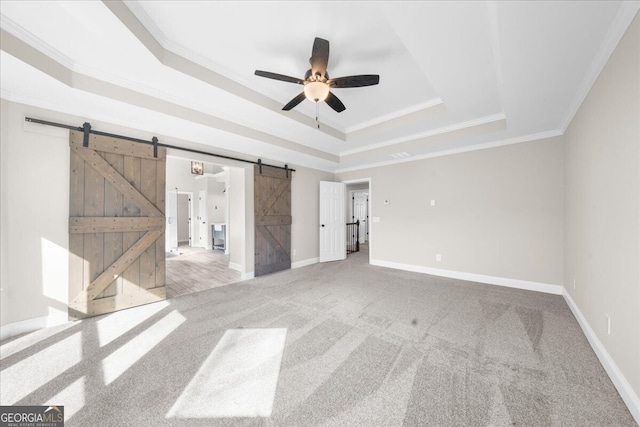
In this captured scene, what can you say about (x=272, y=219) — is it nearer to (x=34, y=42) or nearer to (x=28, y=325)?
(x=28, y=325)

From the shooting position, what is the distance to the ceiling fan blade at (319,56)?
1.88 meters

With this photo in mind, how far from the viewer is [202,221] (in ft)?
27.7

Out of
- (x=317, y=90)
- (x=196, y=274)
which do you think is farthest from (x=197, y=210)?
(x=317, y=90)

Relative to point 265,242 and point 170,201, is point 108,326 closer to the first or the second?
point 265,242

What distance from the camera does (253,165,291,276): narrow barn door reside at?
453cm

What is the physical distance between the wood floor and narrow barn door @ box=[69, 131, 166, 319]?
0.63 m

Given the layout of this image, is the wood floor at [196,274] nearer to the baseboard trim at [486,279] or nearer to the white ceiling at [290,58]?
Answer: the white ceiling at [290,58]

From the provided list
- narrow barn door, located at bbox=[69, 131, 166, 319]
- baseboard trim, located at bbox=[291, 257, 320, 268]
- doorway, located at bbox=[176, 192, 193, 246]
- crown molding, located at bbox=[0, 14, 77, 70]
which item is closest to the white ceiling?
crown molding, located at bbox=[0, 14, 77, 70]

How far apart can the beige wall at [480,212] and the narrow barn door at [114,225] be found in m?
4.42

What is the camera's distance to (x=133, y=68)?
2125 millimetres

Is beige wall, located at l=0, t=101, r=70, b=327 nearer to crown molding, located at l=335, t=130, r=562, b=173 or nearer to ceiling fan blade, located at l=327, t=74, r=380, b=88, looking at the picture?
ceiling fan blade, located at l=327, t=74, r=380, b=88

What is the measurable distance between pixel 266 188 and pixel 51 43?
314 centimetres

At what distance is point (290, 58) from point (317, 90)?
57 cm

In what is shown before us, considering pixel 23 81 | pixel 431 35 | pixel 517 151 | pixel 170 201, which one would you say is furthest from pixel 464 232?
pixel 170 201
